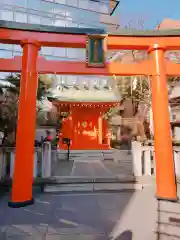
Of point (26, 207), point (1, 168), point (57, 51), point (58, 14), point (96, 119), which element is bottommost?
point (26, 207)

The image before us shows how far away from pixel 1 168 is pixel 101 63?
3990mm

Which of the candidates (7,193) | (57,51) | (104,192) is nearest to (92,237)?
(104,192)

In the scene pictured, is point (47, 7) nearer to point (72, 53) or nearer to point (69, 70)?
point (72, 53)

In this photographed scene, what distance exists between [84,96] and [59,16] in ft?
64.1

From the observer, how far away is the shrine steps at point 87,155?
39.9ft

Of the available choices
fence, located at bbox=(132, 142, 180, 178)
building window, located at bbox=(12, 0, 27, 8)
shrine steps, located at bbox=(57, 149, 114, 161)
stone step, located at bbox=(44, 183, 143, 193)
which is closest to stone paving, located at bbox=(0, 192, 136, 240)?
stone step, located at bbox=(44, 183, 143, 193)

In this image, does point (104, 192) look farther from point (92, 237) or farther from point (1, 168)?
point (1, 168)

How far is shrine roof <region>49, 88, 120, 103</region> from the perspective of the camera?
551 inches

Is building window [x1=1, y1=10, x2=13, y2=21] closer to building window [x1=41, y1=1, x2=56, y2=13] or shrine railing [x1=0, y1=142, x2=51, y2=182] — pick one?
building window [x1=41, y1=1, x2=56, y2=13]

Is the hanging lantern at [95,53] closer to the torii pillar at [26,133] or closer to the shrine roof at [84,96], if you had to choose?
the torii pillar at [26,133]

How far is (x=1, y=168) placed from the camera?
5316 millimetres

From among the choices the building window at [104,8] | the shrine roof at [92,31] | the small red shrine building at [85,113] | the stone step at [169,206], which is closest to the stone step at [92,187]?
the stone step at [169,206]

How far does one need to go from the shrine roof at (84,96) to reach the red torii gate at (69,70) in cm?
884

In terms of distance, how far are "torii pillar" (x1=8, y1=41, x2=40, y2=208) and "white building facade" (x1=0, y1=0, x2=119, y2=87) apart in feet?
64.5
